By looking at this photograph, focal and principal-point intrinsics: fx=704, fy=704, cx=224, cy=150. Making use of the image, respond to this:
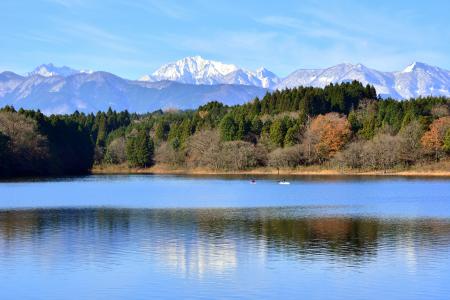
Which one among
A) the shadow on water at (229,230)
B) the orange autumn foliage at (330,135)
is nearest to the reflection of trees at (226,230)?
the shadow on water at (229,230)

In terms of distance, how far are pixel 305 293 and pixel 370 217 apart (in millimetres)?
25744

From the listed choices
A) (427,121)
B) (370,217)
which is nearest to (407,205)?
(370,217)

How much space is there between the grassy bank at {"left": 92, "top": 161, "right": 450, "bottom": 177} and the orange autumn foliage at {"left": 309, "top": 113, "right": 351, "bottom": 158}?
11.1 ft

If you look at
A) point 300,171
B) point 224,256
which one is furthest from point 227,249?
point 300,171

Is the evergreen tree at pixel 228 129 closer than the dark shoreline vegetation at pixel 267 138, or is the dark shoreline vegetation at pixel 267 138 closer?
the dark shoreline vegetation at pixel 267 138

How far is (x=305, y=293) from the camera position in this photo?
25.5 m

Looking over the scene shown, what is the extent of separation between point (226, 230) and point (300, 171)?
88.8 metres

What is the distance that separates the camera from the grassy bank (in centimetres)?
11388

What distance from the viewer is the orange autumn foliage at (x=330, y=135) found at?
125 m

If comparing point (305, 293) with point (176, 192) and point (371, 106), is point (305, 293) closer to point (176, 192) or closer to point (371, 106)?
point (176, 192)

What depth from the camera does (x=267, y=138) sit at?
5349 inches

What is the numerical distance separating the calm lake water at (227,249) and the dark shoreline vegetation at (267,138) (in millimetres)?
54207

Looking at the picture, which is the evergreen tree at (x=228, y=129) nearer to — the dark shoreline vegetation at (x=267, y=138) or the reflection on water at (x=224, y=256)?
the dark shoreline vegetation at (x=267, y=138)

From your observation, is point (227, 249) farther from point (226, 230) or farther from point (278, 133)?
point (278, 133)
